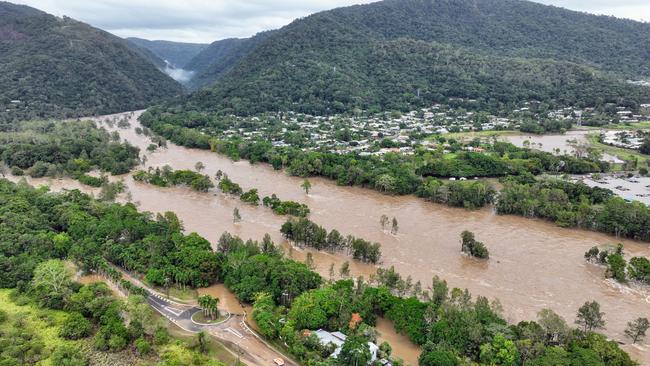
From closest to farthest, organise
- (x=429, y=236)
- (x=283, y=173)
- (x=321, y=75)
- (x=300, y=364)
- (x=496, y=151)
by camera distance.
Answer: (x=300, y=364)
(x=429, y=236)
(x=283, y=173)
(x=496, y=151)
(x=321, y=75)

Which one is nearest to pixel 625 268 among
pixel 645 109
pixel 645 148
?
pixel 645 148

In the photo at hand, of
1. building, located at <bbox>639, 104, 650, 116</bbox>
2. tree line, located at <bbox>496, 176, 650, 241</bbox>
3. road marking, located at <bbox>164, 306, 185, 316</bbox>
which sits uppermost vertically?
building, located at <bbox>639, 104, 650, 116</bbox>

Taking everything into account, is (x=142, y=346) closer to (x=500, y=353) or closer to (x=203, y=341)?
(x=203, y=341)

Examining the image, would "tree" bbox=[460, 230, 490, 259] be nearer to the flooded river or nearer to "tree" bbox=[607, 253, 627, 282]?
"tree" bbox=[607, 253, 627, 282]

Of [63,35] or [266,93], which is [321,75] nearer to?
[266,93]

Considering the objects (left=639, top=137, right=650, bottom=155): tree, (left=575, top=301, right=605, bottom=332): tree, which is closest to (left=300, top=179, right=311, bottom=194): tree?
(left=575, top=301, right=605, bottom=332): tree

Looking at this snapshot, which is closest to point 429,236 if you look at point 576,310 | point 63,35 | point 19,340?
point 576,310

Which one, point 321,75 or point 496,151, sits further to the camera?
point 321,75
